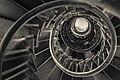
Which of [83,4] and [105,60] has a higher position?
[83,4]

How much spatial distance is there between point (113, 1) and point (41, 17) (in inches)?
93.6

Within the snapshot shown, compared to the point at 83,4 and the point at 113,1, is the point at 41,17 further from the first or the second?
the point at 113,1

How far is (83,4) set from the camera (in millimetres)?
2969

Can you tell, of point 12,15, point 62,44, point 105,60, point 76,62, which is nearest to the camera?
point 12,15

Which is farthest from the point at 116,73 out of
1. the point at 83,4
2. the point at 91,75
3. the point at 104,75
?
the point at 83,4

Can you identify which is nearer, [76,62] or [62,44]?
[76,62]

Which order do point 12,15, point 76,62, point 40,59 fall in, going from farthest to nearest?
point 76,62 < point 40,59 < point 12,15

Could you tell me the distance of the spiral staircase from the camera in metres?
3.09

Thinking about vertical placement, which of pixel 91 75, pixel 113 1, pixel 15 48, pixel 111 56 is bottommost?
pixel 91 75

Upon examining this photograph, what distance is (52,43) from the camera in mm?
5477

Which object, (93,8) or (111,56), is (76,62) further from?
(93,8)

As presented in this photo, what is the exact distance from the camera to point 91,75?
5383 millimetres

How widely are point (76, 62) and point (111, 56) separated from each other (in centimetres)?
120

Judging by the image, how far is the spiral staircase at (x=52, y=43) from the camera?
3088 millimetres
